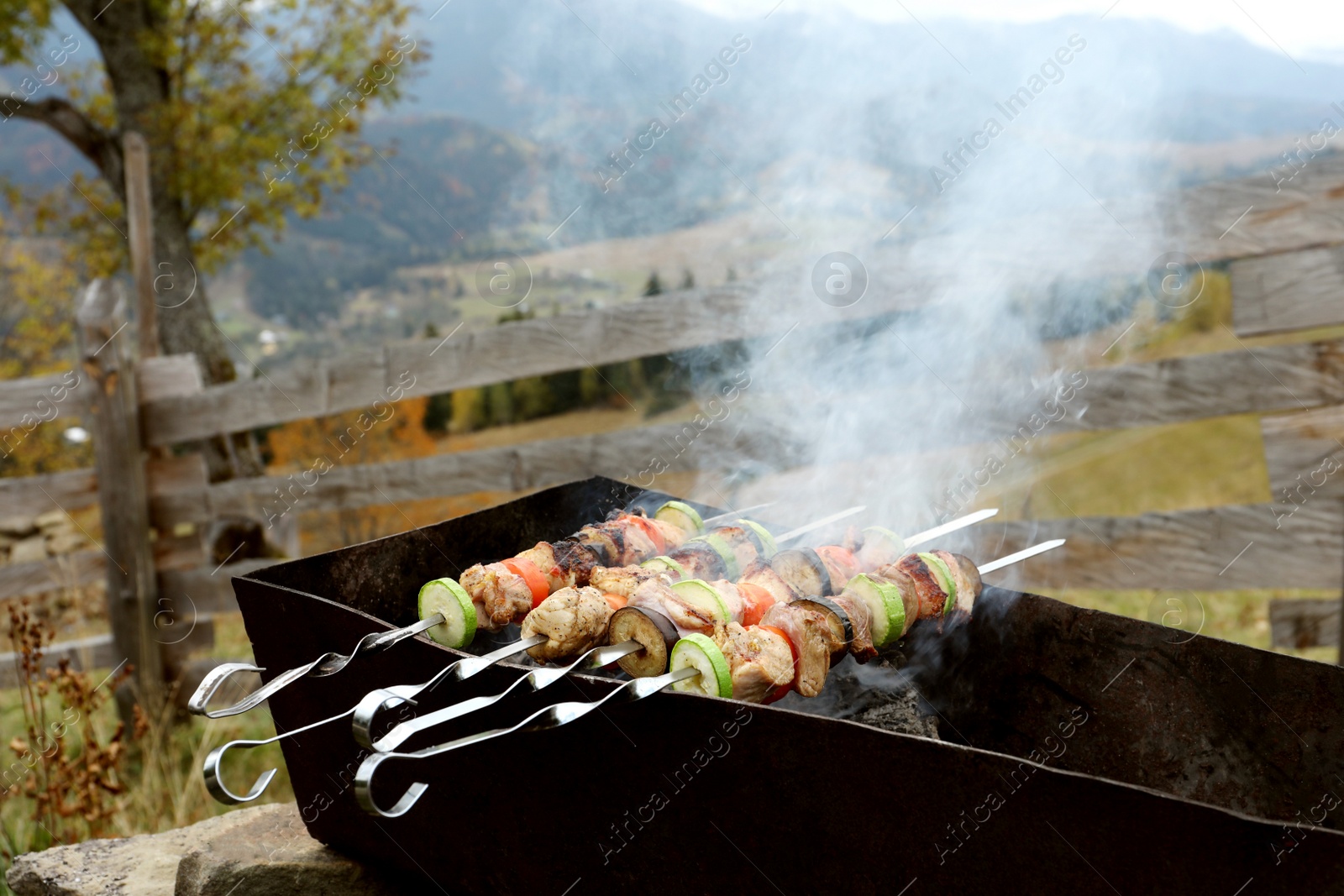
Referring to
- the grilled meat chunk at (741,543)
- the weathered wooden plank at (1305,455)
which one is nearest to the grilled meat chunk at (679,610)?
the grilled meat chunk at (741,543)

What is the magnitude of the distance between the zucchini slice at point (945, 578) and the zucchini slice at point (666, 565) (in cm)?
54

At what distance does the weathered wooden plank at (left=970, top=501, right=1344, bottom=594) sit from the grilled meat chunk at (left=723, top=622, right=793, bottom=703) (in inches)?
88.8

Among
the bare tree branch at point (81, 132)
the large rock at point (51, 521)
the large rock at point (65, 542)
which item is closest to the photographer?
the large rock at point (65, 542)

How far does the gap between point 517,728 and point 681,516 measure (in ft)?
4.20

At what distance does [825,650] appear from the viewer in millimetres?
1835

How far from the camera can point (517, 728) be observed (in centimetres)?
133

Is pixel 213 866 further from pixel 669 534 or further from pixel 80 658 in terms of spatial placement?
pixel 80 658

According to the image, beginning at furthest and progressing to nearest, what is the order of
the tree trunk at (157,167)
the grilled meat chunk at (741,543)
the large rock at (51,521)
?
the tree trunk at (157,167) → the large rock at (51,521) → the grilled meat chunk at (741,543)

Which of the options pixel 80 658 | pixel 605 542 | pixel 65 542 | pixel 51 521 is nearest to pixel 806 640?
pixel 605 542

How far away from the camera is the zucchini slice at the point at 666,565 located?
2066 mm

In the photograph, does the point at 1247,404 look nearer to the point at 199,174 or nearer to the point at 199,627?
the point at 199,627

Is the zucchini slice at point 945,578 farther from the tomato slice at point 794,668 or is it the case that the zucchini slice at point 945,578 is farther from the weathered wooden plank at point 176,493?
the weathered wooden plank at point 176,493

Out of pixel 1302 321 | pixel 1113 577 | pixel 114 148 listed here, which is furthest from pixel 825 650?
pixel 114 148

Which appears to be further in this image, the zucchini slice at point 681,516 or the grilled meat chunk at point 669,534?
the zucchini slice at point 681,516
